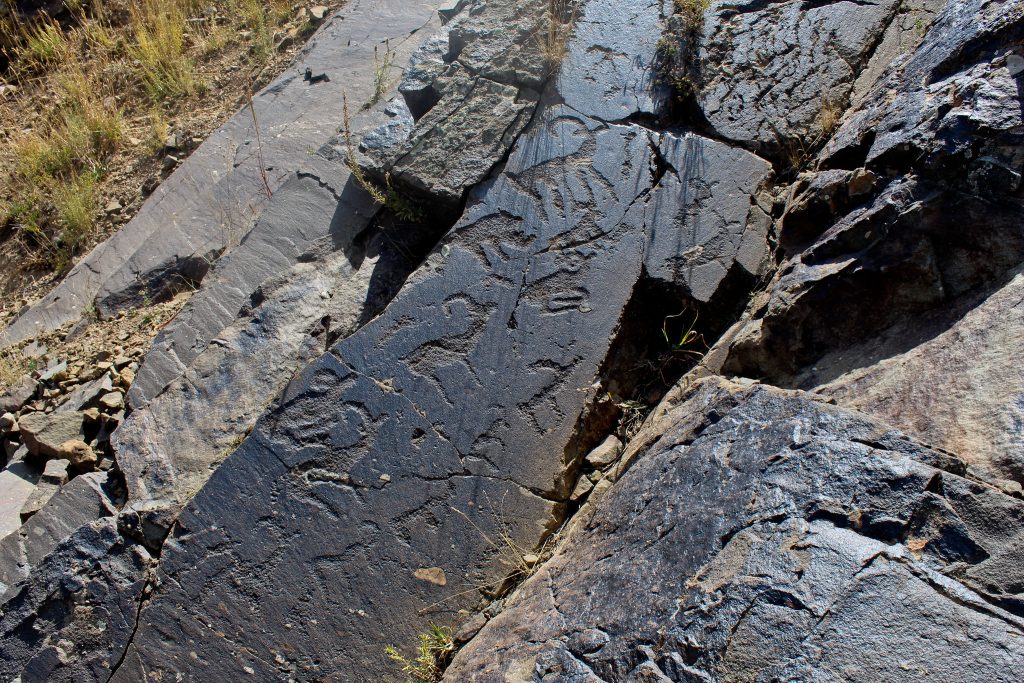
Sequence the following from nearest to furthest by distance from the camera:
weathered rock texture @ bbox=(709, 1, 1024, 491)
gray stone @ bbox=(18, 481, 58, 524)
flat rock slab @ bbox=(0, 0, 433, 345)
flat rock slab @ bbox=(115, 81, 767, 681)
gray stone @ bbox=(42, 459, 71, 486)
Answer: weathered rock texture @ bbox=(709, 1, 1024, 491) → flat rock slab @ bbox=(115, 81, 767, 681) → gray stone @ bbox=(18, 481, 58, 524) → gray stone @ bbox=(42, 459, 71, 486) → flat rock slab @ bbox=(0, 0, 433, 345)

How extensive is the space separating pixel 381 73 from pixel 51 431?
2.42 meters

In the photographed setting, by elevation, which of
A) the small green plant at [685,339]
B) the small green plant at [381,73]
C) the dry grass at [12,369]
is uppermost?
the small green plant at [381,73]

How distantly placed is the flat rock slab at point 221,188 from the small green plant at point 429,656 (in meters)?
2.46

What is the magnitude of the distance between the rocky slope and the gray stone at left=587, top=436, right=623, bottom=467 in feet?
0.04

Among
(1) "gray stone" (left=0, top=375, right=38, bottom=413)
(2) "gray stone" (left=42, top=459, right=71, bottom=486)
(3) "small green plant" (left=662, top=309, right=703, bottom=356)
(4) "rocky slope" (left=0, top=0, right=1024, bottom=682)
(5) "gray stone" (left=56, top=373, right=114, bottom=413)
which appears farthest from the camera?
(1) "gray stone" (left=0, top=375, right=38, bottom=413)

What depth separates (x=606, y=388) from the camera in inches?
117

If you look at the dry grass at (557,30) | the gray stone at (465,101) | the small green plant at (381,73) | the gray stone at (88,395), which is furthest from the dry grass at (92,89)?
the dry grass at (557,30)

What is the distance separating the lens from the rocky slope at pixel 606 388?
1854 millimetres

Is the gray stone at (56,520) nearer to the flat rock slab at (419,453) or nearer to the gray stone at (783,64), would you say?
the flat rock slab at (419,453)

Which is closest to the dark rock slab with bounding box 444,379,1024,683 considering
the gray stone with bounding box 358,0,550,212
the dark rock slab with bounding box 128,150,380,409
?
the gray stone with bounding box 358,0,550,212

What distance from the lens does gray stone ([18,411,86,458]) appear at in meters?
3.53

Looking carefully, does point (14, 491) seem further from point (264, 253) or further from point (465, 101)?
point (465, 101)

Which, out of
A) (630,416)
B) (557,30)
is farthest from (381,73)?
(630,416)

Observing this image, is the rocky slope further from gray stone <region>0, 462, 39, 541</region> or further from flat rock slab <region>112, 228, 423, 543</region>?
gray stone <region>0, 462, 39, 541</region>
